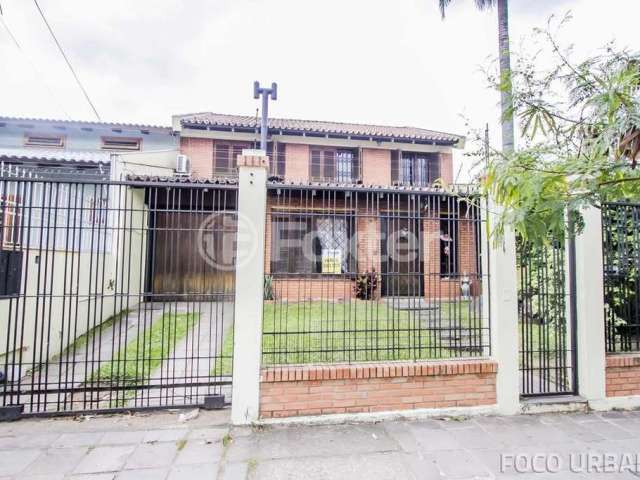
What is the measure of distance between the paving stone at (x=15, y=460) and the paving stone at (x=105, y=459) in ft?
1.47

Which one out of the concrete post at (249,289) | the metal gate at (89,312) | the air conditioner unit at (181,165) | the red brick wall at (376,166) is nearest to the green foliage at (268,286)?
the metal gate at (89,312)

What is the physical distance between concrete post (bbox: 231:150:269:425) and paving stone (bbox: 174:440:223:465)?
0.39m

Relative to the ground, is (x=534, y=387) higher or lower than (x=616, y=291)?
lower

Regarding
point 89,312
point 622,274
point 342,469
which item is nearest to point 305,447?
point 342,469

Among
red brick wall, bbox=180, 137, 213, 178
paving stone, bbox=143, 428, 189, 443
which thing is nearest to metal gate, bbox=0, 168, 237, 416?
paving stone, bbox=143, 428, 189, 443

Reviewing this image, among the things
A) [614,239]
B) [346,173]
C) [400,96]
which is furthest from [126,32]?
[614,239]

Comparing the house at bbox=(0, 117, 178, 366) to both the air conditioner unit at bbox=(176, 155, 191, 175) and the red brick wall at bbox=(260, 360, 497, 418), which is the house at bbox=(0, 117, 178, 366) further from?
the red brick wall at bbox=(260, 360, 497, 418)

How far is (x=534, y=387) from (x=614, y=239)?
225cm

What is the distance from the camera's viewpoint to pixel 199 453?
2973 mm

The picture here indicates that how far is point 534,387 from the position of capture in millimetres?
4219

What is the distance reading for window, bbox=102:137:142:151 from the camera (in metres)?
Result: 14.2

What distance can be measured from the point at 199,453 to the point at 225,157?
42.2 ft

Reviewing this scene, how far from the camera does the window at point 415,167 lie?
1495 cm

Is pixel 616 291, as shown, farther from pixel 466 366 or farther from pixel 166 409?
pixel 166 409
